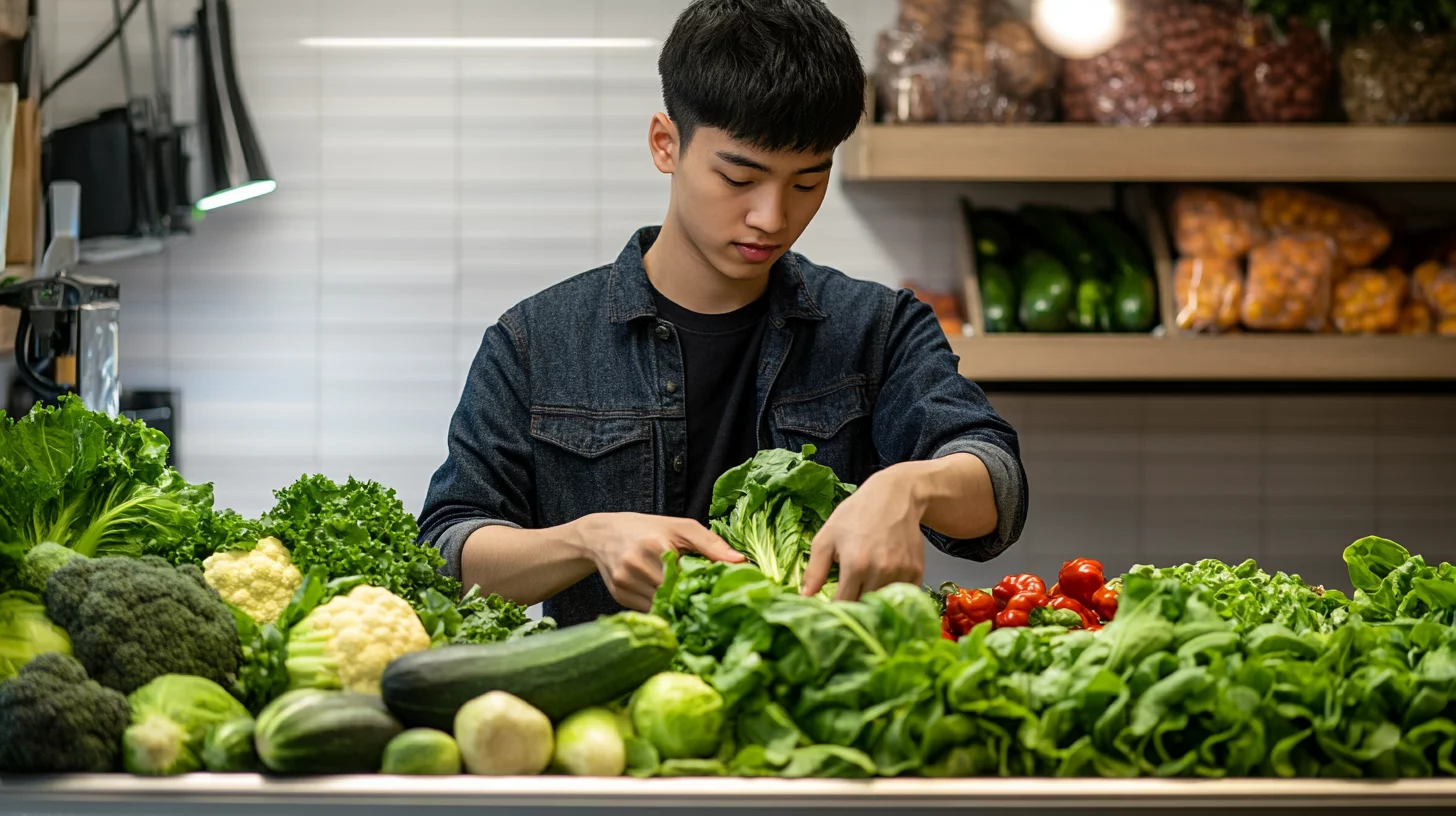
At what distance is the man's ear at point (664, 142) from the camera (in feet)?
6.22

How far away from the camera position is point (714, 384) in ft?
6.99

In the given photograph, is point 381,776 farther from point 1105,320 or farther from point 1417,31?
point 1417,31

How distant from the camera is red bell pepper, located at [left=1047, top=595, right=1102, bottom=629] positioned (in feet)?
5.89

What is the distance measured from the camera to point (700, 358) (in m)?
2.12

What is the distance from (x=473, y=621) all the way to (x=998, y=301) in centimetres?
221

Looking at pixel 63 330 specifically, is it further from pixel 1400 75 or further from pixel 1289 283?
pixel 1400 75

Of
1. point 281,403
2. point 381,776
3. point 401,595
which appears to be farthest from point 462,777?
point 281,403

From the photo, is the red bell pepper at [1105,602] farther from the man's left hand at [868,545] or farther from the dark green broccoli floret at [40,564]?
the dark green broccoli floret at [40,564]

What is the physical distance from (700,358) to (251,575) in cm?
84

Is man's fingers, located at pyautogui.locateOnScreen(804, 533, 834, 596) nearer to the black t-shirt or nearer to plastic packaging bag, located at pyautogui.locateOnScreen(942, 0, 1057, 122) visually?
the black t-shirt

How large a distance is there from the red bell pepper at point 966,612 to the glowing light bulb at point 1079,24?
2.03m

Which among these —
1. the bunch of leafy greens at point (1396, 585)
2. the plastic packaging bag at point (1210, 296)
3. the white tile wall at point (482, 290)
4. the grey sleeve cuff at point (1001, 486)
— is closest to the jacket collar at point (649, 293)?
the grey sleeve cuff at point (1001, 486)

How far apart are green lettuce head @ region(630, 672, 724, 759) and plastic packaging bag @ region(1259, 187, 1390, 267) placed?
2.68 metres

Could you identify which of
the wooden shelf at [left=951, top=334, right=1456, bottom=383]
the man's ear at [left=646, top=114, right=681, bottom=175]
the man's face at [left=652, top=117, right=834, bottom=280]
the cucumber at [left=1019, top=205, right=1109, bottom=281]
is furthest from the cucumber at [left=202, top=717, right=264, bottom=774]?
the cucumber at [left=1019, top=205, right=1109, bottom=281]
